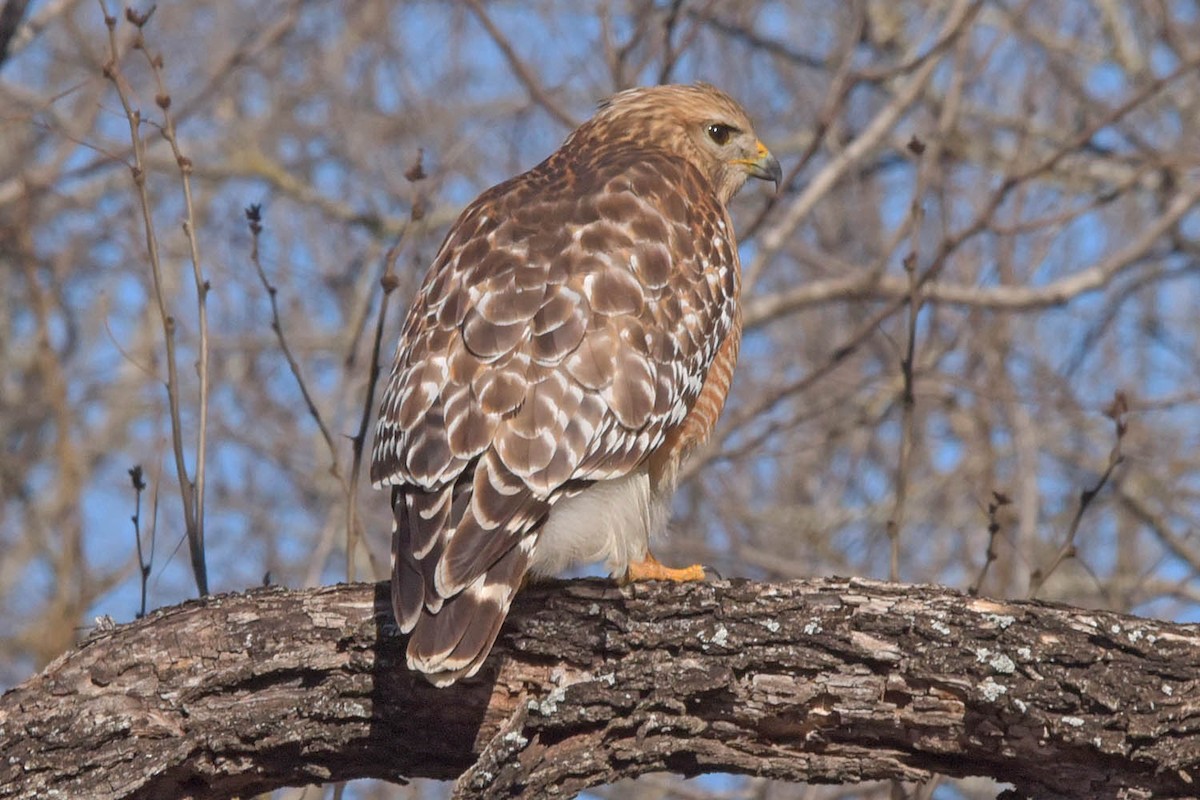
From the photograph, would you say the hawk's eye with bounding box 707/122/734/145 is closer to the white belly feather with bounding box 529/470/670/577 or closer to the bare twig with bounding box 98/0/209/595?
the white belly feather with bounding box 529/470/670/577

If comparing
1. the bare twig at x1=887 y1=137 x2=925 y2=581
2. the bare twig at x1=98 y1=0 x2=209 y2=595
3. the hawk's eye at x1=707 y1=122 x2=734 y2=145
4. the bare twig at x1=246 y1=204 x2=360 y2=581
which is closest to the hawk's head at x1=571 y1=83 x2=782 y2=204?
the hawk's eye at x1=707 y1=122 x2=734 y2=145

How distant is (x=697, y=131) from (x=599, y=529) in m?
1.97

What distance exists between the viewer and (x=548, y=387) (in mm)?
3898

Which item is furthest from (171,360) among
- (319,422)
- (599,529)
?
(599,529)

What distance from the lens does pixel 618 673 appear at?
3.54 meters

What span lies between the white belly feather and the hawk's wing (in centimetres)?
16

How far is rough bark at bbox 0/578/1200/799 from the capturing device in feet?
11.3

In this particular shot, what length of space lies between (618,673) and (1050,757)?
991 mm

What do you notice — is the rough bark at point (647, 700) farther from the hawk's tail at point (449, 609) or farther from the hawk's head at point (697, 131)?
the hawk's head at point (697, 131)

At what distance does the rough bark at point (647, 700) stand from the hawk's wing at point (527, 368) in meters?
0.25

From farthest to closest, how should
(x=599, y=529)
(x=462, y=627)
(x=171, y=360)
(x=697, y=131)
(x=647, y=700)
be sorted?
(x=697, y=131)
(x=599, y=529)
(x=171, y=360)
(x=647, y=700)
(x=462, y=627)

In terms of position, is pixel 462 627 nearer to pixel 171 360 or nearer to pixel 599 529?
pixel 599 529

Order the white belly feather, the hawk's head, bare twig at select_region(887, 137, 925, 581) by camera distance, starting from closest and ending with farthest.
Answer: the white belly feather, bare twig at select_region(887, 137, 925, 581), the hawk's head

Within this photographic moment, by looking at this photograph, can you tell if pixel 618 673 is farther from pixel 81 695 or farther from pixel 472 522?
pixel 81 695
